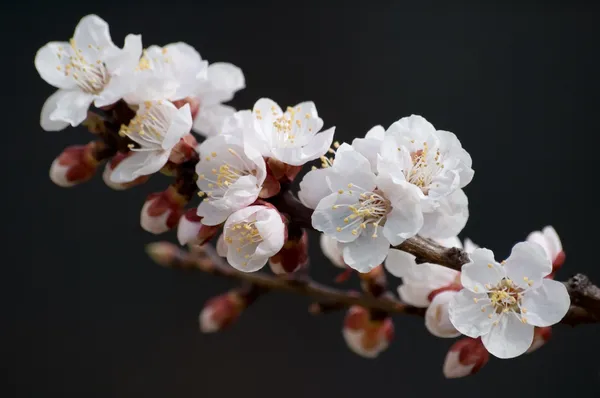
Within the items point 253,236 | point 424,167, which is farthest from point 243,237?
point 424,167

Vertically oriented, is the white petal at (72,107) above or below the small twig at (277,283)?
above

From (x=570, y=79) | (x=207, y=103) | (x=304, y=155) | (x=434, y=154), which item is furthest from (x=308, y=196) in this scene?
(x=570, y=79)

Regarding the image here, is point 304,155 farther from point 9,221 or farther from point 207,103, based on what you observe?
point 9,221

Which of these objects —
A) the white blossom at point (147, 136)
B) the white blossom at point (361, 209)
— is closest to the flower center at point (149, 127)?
the white blossom at point (147, 136)

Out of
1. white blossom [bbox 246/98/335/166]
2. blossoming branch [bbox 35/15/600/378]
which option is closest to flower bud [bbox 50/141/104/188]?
blossoming branch [bbox 35/15/600/378]

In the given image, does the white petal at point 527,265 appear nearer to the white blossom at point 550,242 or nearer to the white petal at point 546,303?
the white petal at point 546,303

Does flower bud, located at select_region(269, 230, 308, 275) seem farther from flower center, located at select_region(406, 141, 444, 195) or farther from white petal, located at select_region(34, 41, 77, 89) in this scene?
white petal, located at select_region(34, 41, 77, 89)

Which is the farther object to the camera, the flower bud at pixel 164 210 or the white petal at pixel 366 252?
the flower bud at pixel 164 210
